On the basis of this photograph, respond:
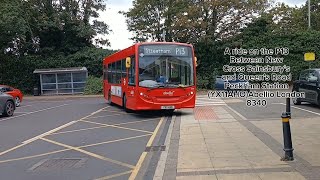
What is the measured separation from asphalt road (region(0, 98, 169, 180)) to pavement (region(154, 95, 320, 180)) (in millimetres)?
833

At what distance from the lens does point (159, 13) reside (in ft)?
141

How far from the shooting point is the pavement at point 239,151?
6.94 m

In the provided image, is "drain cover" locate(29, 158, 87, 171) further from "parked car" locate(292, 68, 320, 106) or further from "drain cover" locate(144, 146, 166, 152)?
"parked car" locate(292, 68, 320, 106)

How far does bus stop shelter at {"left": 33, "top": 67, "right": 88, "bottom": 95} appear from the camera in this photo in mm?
40281

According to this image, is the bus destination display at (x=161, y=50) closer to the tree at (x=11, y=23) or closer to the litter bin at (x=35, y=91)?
the tree at (x=11, y=23)

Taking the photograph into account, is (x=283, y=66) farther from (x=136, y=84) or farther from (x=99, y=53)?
(x=136, y=84)

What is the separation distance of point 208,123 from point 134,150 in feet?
15.0

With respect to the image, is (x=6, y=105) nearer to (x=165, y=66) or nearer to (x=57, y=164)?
(x=165, y=66)

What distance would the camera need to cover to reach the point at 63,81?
40.3 m

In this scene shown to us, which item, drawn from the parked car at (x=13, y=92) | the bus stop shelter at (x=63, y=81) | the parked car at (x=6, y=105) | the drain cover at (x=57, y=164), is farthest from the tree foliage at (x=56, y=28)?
the drain cover at (x=57, y=164)

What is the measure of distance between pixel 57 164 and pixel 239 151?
370 cm

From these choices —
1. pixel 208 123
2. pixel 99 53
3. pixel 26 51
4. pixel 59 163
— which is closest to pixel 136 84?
pixel 208 123

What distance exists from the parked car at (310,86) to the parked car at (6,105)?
509 inches

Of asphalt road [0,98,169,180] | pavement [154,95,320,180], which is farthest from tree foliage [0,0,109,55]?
pavement [154,95,320,180]
